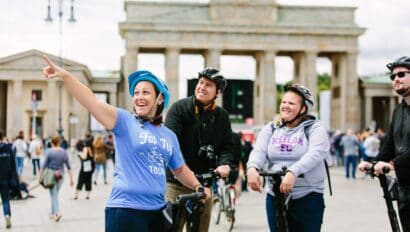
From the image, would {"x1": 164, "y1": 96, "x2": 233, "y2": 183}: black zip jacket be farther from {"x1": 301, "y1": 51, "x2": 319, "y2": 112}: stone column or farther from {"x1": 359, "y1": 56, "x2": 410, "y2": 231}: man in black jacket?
{"x1": 301, "y1": 51, "x2": 319, "y2": 112}: stone column

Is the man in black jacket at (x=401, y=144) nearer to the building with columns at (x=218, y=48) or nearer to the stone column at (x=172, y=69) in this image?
the building with columns at (x=218, y=48)

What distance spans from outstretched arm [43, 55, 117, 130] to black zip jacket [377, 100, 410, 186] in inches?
105

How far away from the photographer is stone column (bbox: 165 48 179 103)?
79.6 meters

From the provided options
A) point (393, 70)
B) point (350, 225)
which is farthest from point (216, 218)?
point (393, 70)

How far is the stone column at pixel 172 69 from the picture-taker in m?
79.6

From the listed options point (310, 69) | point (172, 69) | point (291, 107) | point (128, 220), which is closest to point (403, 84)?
point (291, 107)

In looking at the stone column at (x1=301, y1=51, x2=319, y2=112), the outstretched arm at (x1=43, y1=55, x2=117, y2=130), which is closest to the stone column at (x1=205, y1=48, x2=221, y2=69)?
the stone column at (x1=301, y1=51, x2=319, y2=112)

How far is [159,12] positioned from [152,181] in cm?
7426

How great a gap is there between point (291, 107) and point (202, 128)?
1068mm

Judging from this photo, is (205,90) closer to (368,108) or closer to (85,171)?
(85,171)

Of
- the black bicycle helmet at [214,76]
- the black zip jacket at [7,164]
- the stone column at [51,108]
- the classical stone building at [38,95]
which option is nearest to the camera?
the black bicycle helmet at [214,76]

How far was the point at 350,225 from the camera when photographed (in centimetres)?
1503

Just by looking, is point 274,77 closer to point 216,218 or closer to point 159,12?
point 159,12

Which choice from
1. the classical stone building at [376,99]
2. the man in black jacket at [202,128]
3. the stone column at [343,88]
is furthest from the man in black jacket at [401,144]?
Result: the classical stone building at [376,99]
